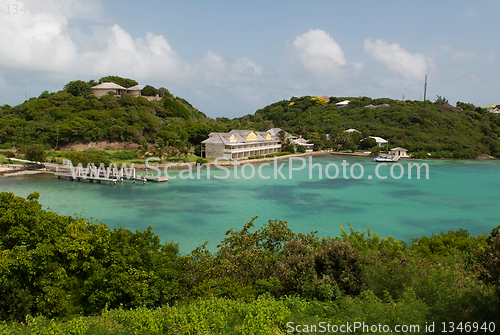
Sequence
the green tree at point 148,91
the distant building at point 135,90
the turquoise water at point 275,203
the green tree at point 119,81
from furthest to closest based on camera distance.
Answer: the green tree at point 119,81
the green tree at point 148,91
the distant building at point 135,90
the turquoise water at point 275,203

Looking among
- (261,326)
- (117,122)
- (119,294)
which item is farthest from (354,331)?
(117,122)

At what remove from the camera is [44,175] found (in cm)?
3173

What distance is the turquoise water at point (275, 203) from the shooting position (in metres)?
18.7

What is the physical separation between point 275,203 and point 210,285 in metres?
16.2

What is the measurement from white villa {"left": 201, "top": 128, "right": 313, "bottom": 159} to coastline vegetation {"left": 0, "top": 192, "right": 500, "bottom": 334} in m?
36.4

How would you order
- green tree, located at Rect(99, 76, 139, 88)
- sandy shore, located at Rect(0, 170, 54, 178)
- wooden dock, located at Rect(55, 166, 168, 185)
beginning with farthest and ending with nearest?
green tree, located at Rect(99, 76, 139, 88), wooden dock, located at Rect(55, 166, 168, 185), sandy shore, located at Rect(0, 170, 54, 178)

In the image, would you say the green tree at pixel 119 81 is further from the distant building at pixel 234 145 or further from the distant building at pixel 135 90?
the distant building at pixel 234 145

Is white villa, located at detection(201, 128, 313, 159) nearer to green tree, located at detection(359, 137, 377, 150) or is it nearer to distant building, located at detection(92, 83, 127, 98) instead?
green tree, located at detection(359, 137, 377, 150)

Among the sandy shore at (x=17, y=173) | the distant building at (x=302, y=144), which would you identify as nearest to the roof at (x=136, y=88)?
the distant building at (x=302, y=144)

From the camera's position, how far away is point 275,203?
23.8 meters

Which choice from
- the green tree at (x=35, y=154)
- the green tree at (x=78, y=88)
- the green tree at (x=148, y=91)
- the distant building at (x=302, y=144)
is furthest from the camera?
the green tree at (x=148, y=91)

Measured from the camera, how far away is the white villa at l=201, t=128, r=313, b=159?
4634 centimetres

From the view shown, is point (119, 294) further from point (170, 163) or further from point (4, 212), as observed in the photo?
point (170, 163)

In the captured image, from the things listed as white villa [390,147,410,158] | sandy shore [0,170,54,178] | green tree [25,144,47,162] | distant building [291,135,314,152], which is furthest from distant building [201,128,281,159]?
white villa [390,147,410,158]
